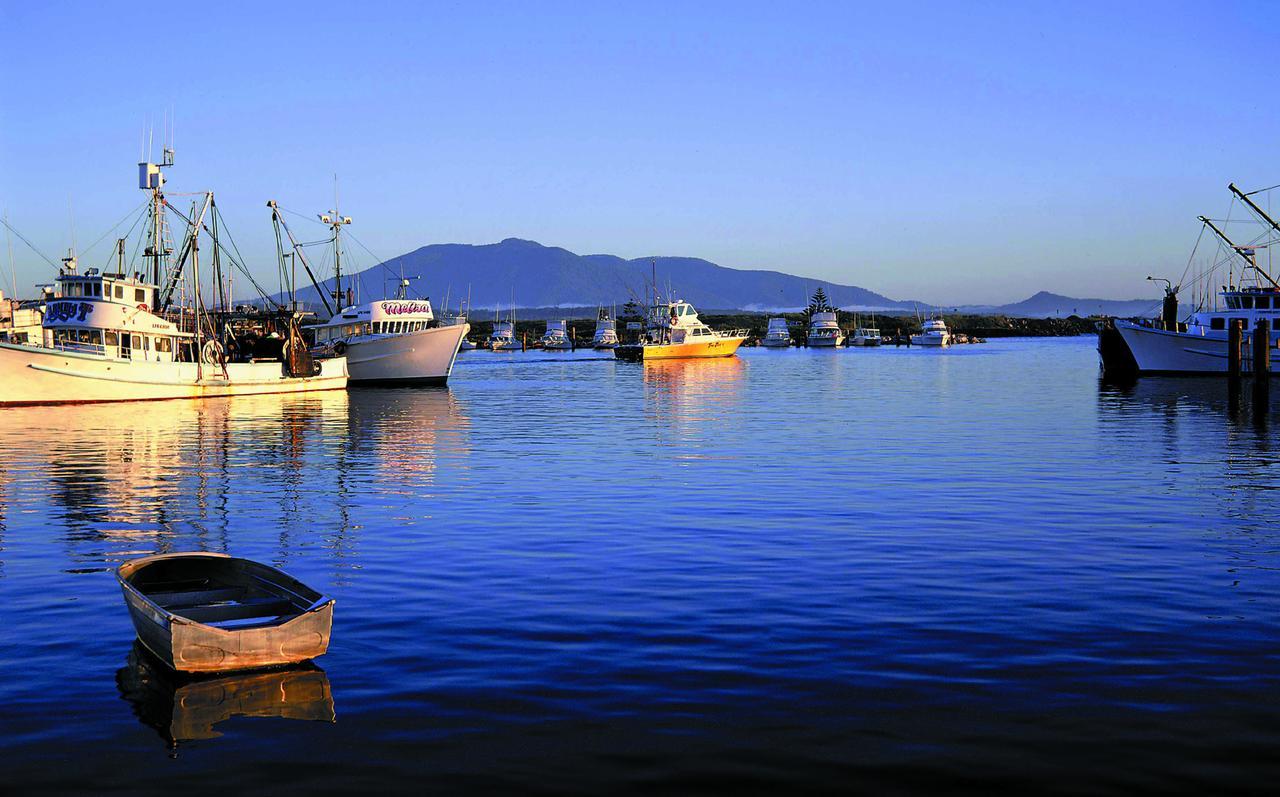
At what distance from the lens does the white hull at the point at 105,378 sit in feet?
218

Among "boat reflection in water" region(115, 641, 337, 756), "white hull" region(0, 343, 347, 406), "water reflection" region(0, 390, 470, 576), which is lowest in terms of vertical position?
"boat reflection in water" region(115, 641, 337, 756)

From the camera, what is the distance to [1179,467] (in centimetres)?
3566

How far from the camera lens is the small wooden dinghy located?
44.8 feet

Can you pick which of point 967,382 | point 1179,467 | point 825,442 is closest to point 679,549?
point 1179,467

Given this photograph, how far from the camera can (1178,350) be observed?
291 ft

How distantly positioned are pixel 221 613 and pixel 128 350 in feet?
204

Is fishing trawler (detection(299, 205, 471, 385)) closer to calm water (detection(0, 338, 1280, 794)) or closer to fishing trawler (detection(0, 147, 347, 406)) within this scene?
fishing trawler (detection(0, 147, 347, 406))

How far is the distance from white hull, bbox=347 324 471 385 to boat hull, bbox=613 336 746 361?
218ft

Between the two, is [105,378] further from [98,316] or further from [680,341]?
[680,341]

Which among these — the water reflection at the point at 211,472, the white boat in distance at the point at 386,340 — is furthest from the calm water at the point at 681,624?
the white boat in distance at the point at 386,340

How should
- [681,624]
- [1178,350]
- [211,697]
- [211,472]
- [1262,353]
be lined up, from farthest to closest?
1. [1178,350]
2. [1262,353]
3. [211,472]
4. [681,624]
5. [211,697]

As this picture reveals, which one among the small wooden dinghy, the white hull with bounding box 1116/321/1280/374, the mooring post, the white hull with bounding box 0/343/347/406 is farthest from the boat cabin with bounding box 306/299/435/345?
the small wooden dinghy

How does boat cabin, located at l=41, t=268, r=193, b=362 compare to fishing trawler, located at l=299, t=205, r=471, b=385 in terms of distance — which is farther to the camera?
fishing trawler, located at l=299, t=205, r=471, b=385

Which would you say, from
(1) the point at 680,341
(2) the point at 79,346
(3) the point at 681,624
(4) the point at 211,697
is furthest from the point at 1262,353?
(1) the point at 680,341
